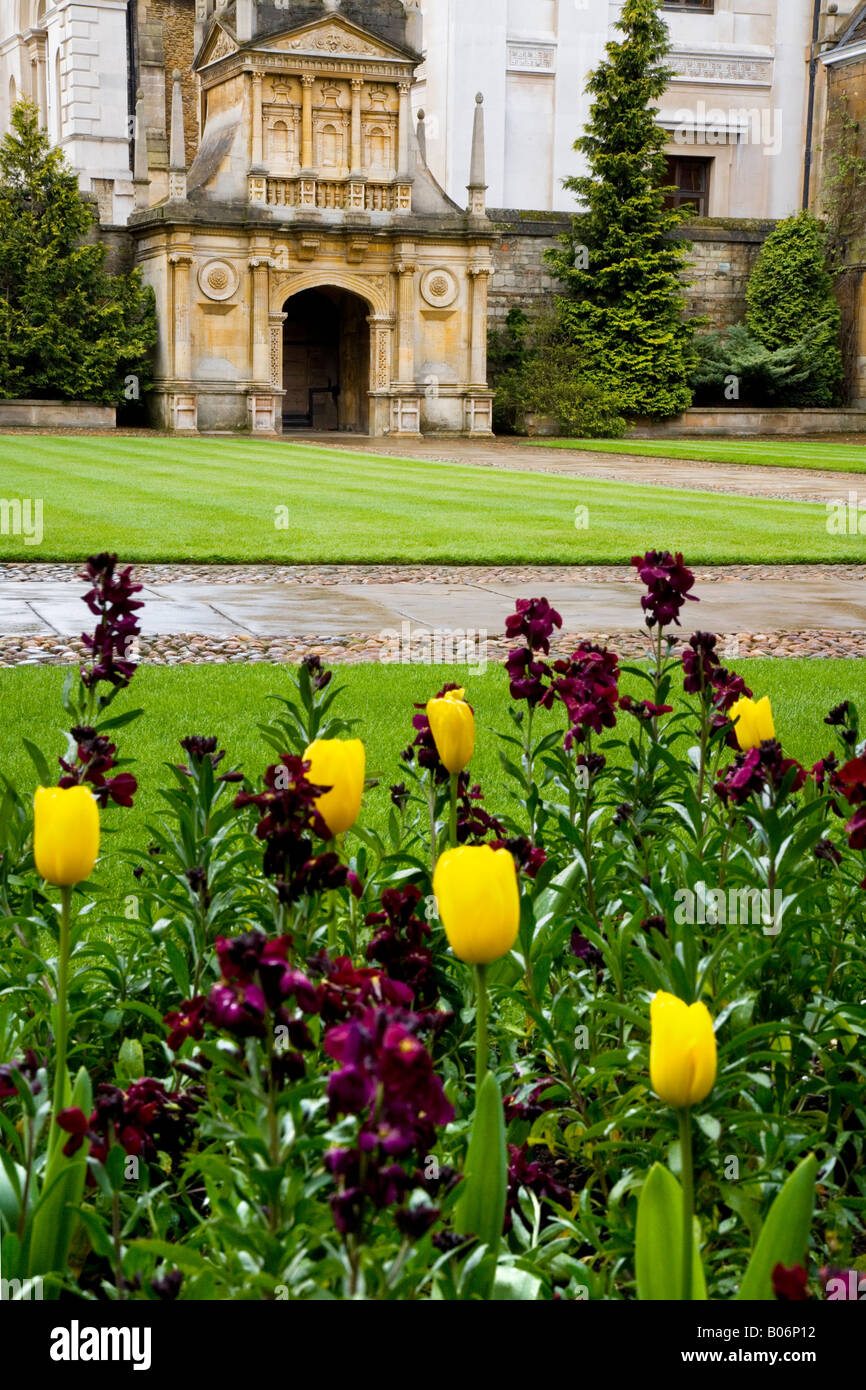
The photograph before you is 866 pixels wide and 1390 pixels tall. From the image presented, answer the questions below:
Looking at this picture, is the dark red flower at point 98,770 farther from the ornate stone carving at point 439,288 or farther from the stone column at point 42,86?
the stone column at point 42,86

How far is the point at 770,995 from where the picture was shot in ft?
8.89

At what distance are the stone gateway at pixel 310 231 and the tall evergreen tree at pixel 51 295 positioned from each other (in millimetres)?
→ 1091

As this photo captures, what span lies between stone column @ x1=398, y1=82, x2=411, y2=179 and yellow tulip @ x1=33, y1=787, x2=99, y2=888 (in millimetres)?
31803

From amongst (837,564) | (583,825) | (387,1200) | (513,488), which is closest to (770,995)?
(583,825)

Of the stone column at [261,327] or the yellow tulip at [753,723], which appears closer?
the yellow tulip at [753,723]

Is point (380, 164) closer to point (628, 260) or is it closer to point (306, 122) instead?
point (306, 122)

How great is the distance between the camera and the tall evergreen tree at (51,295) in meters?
29.6

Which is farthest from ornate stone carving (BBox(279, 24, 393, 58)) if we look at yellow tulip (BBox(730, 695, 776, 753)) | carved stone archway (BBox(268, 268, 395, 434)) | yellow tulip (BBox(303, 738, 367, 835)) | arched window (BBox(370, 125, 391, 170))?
yellow tulip (BBox(303, 738, 367, 835))

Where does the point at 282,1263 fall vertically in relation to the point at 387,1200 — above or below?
below

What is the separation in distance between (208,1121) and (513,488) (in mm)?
17152

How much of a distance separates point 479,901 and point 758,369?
116 feet

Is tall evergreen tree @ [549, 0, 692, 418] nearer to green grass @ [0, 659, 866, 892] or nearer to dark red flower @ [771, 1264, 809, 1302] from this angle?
green grass @ [0, 659, 866, 892]

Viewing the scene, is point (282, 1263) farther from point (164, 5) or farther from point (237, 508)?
point (164, 5)

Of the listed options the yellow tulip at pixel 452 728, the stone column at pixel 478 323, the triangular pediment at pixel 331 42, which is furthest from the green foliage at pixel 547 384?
the yellow tulip at pixel 452 728
